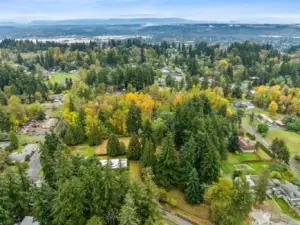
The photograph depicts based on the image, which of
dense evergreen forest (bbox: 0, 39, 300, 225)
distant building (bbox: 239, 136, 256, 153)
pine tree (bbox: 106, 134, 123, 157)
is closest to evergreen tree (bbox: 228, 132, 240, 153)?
dense evergreen forest (bbox: 0, 39, 300, 225)

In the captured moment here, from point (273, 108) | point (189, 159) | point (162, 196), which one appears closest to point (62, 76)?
point (273, 108)

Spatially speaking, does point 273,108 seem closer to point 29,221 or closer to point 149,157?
point 149,157

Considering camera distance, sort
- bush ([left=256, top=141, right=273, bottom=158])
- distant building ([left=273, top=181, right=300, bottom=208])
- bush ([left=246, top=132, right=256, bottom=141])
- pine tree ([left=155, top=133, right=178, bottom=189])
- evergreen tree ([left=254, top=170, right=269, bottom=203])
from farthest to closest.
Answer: bush ([left=246, top=132, right=256, bottom=141])
bush ([left=256, top=141, right=273, bottom=158])
pine tree ([left=155, top=133, right=178, bottom=189])
distant building ([left=273, top=181, right=300, bottom=208])
evergreen tree ([left=254, top=170, right=269, bottom=203])

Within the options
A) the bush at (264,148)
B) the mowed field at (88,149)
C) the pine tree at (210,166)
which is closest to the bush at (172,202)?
the pine tree at (210,166)

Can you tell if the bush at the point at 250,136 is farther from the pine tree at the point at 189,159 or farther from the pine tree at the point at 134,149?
the pine tree at the point at 134,149

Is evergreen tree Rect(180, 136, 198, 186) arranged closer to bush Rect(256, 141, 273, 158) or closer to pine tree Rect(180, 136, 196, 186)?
pine tree Rect(180, 136, 196, 186)

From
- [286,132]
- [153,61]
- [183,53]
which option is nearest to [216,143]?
[286,132]
